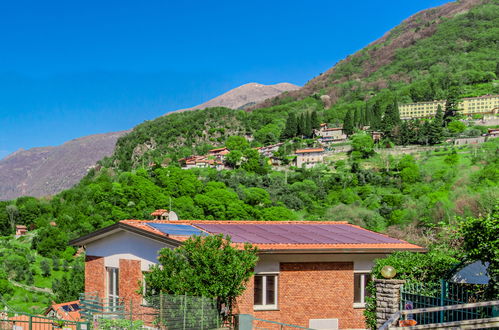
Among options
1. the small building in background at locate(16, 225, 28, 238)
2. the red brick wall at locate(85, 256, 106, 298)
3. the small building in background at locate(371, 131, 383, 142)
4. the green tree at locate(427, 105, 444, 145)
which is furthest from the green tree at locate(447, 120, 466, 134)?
the red brick wall at locate(85, 256, 106, 298)

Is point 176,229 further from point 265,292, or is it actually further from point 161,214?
point 161,214

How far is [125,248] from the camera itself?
49.4ft

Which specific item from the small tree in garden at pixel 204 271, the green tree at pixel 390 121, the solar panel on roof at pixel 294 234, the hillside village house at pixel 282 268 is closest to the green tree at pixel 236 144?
the green tree at pixel 390 121

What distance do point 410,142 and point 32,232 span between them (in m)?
80.0

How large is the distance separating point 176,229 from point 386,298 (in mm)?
6253

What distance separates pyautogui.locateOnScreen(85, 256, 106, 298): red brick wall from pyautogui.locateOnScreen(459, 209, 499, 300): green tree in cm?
1085

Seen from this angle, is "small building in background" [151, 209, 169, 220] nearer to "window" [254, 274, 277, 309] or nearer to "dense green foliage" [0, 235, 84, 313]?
"window" [254, 274, 277, 309]

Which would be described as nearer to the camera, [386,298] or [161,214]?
[386,298]

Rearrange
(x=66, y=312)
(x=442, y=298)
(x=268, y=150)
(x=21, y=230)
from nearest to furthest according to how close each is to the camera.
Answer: (x=442, y=298) < (x=66, y=312) < (x=21, y=230) < (x=268, y=150)

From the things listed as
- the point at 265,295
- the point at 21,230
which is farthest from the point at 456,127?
the point at 265,295

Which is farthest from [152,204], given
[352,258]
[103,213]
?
[352,258]

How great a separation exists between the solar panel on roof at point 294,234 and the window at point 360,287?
3.27ft

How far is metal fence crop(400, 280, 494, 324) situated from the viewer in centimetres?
945

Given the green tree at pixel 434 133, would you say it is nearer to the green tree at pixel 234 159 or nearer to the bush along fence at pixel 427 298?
the green tree at pixel 234 159
